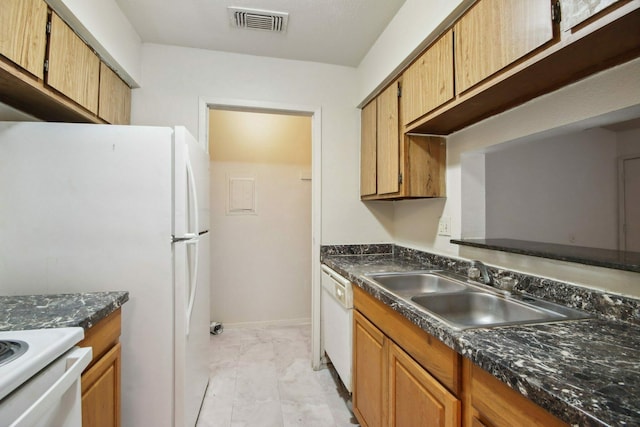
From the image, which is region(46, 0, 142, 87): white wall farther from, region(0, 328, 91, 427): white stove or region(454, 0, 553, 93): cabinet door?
region(454, 0, 553, 93): cabinet door

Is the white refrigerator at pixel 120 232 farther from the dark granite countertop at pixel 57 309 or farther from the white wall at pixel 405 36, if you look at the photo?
the white wall at pixel 405 36

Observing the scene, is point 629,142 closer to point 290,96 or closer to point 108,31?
point 290,96

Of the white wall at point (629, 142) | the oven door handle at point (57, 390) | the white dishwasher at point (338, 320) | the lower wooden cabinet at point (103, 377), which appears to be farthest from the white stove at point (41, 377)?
the white wall at point (629, 142)

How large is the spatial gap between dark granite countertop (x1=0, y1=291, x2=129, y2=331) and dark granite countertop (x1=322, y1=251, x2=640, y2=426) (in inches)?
45.5

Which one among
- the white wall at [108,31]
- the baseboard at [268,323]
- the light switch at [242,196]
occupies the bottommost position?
the baseboard at [268,323]

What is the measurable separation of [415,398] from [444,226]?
1068mm

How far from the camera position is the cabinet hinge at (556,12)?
33.9 inches

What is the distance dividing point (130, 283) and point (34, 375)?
Result: 677 mm

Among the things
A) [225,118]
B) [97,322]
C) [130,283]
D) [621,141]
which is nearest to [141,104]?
[225,118]

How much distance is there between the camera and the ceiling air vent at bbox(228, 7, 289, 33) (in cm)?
174

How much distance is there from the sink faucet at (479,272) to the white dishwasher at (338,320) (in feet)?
2.18

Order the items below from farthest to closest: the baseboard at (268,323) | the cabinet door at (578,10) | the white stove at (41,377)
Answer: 1. the baseboard at (268,323)
2. the cabinet door at (578,10)
3. the white stove at (41,377)

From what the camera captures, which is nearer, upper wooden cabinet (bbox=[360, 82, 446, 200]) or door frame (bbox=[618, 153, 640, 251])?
upper wooden cabinet (bbox=[360, 82, 446, 200])

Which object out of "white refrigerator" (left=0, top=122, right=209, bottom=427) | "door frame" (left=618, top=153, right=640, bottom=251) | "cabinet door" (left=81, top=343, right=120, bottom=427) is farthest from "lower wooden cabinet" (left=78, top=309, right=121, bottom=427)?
"door frame" (left=618, top=153, right=640, bottom=251)
